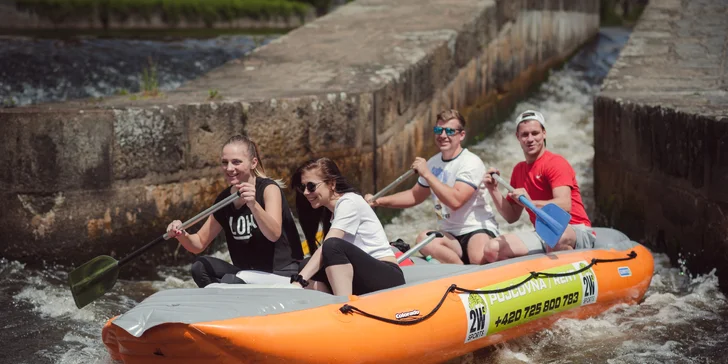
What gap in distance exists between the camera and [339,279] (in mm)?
4645

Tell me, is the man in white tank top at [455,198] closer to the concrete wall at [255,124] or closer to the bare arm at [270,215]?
the bare arm at [270,215]

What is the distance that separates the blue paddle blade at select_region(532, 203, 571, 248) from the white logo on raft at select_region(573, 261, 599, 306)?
252 mm

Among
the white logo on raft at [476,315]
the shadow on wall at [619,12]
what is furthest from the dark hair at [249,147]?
the shadow on wall at [619,12]

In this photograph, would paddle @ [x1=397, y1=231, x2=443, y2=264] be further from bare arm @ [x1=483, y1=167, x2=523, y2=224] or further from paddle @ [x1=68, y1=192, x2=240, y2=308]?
paddle @ [x1=68, y1=192, x2=240, y2=308]

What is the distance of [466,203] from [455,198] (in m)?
0.16

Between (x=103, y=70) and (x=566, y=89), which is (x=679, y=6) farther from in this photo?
(x=103, y=70)

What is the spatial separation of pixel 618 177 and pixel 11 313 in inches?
182

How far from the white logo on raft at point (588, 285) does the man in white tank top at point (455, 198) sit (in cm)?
56

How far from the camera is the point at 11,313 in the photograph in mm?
5824

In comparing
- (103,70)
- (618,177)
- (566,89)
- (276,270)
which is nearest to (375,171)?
(618,177)

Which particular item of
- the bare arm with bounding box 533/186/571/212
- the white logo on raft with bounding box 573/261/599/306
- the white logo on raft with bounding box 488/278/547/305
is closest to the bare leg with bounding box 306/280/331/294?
the white logo on raft with bounding box 488/278/547/305

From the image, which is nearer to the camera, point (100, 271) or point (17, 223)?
point (100, 271)

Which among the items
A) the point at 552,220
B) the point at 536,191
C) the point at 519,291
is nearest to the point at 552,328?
the point at 519,291

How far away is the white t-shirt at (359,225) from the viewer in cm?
482
